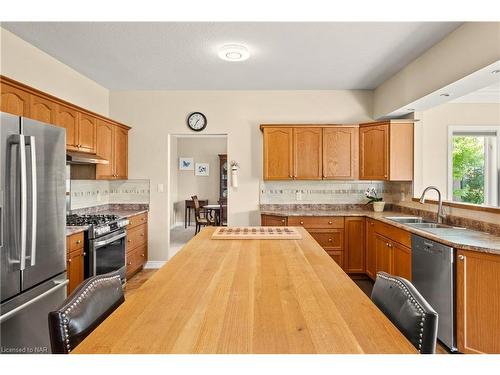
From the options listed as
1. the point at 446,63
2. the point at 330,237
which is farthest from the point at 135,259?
the point at 446,63

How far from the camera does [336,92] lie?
14.9ft

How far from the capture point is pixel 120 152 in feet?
14.3

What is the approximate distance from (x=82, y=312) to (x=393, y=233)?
119 inches

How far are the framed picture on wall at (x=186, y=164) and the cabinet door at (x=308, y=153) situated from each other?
5268 mm

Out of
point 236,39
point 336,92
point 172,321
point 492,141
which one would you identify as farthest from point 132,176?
point 492,141

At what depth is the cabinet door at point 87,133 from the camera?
335cm

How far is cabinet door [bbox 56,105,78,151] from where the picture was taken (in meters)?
2.98

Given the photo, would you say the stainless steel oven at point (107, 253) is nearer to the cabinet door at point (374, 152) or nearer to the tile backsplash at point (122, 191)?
the tile backsplash at point (122, 191)

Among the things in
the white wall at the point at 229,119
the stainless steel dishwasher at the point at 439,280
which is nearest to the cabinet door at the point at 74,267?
the white wall at the point at 229,119

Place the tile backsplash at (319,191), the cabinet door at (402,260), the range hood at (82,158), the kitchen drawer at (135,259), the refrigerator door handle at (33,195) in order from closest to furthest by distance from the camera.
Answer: the refrigerator door handle at (33,195) → the cabinet door at (402,260) → the range hood at (82,158) → the kitchen drawer at (135,259) → the tile backsplash at (319,191)

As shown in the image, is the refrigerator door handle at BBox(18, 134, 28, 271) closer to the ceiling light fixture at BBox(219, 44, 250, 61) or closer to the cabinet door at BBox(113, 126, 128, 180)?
the ceiling light fixture at BBox(219, 44, 250, 61)

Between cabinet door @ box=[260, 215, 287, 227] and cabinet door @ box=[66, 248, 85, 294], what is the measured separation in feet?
7.45

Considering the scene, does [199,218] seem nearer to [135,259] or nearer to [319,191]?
[135,259]

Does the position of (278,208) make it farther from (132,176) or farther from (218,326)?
(218,326)
